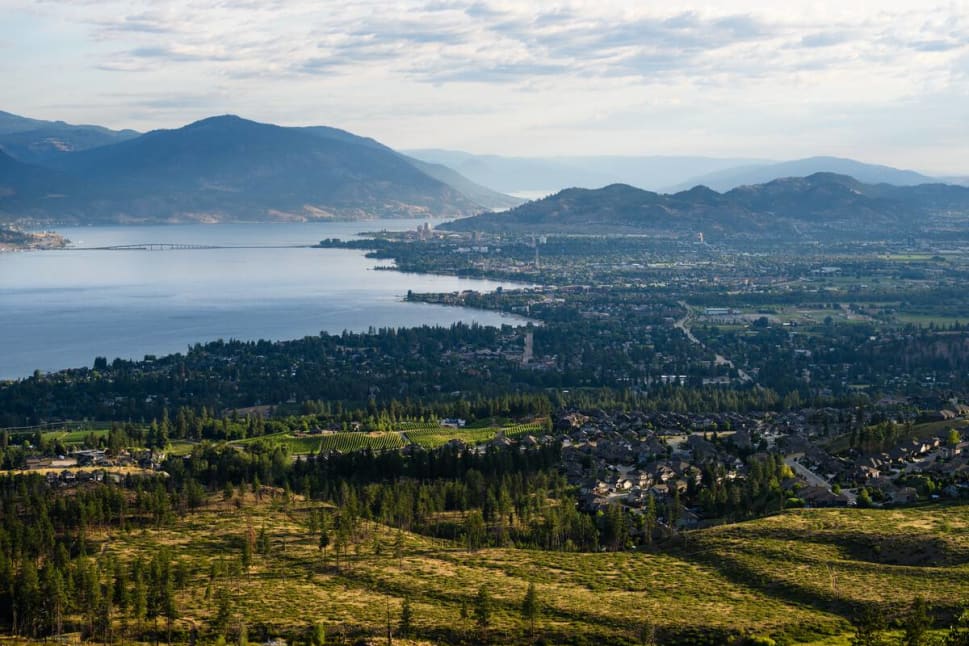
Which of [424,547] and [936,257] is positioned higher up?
[936,257]

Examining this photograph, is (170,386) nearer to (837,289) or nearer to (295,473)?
(295,473)

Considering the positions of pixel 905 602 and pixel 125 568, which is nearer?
pixel 905 602

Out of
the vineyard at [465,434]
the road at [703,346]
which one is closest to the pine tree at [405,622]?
the vineyard at [465,434]

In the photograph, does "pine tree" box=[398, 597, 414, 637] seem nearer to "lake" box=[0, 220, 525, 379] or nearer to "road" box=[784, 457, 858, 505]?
"road" box=[784, 457, 858, 505]

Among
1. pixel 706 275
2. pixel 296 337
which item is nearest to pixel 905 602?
pixel 296 337

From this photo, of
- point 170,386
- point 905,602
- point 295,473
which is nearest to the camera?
point 905,602
